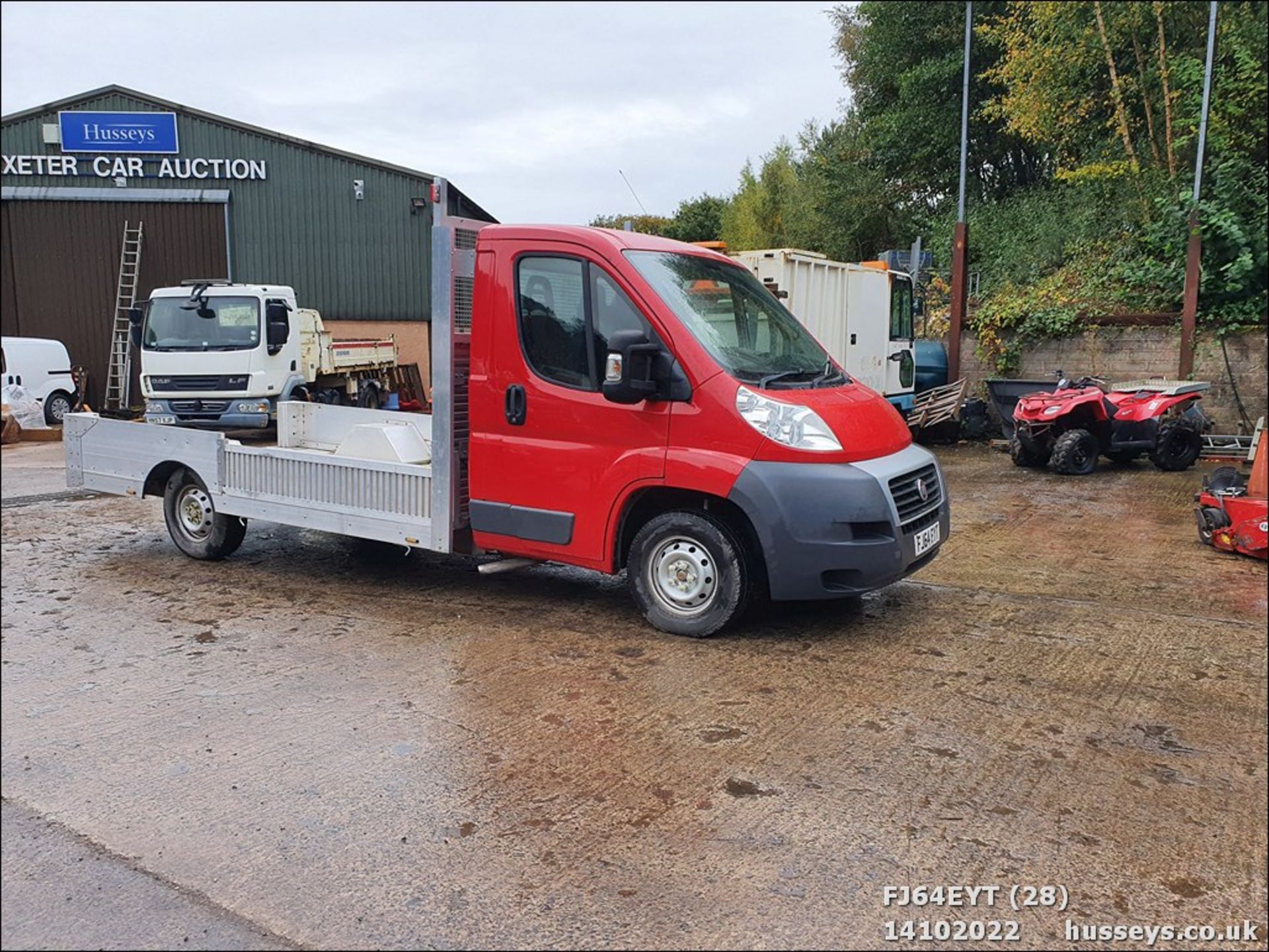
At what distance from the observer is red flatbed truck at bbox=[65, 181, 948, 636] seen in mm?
5062

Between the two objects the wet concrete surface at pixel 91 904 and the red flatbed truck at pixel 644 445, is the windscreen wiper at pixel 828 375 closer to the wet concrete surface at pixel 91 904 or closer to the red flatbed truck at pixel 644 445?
the red flatbed truck at pixel 644 445

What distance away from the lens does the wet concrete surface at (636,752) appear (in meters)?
2.93

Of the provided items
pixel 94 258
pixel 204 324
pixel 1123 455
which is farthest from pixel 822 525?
pixel 94 258

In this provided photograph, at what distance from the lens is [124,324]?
61.4 feet

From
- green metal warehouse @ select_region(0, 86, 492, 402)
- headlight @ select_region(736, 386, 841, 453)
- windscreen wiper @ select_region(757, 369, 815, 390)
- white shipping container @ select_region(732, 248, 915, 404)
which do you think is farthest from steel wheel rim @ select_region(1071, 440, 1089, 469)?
green metal warehouse @ select_region(0, 86, 492, 402)

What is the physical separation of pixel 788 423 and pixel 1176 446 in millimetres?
8881

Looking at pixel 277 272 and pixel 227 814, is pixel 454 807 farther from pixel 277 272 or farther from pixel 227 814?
pixel 277 272

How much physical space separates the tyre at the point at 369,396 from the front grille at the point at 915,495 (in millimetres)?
15297

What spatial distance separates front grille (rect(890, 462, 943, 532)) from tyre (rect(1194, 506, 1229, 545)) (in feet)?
8.05

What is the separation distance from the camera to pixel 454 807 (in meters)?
3.54

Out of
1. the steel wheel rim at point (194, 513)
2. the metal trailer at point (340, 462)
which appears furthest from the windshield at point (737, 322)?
the steel wheel rim at point (194, 513)

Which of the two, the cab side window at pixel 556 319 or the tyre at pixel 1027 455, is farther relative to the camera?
the tyre at pixel 1027 455

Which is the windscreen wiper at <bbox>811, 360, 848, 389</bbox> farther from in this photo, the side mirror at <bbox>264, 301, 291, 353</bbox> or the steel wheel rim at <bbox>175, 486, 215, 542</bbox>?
the side mirror at <bbox>264, 301, 291, 353</bbox>

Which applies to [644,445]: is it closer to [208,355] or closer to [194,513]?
[194,513]
